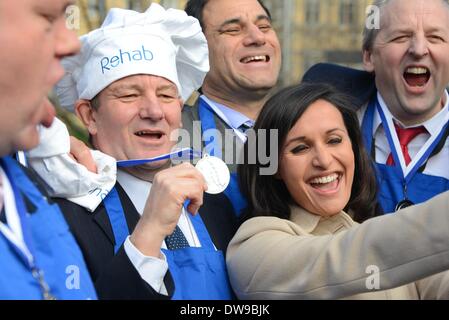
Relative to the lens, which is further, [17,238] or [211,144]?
[211,144]

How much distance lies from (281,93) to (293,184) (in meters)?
0.30

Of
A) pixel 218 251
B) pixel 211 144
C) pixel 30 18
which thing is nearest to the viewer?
pixel 30 18

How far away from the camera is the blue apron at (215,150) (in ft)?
9.88

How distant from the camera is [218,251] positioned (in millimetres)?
2648

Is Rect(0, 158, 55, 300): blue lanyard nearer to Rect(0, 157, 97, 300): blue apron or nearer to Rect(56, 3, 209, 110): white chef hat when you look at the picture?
Rect(0, 157, 97, 300): blue apron

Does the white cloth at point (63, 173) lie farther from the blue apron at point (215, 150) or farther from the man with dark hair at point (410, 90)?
the man with dark hair at point (410, 90)

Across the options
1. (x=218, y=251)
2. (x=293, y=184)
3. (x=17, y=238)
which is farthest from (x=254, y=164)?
(x=17, y=238)

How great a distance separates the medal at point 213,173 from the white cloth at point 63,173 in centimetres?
28

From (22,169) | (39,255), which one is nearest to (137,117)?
(22,169)

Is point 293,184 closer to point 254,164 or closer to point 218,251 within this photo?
point 254,164

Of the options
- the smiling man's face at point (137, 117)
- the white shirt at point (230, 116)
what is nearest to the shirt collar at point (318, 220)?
the smiling man's face at point (137, 117)

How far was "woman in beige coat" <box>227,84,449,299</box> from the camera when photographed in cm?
212

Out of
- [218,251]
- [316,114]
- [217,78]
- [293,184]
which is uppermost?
[217,78]

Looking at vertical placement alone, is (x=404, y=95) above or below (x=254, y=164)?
above
